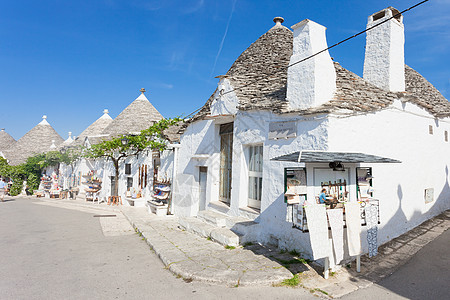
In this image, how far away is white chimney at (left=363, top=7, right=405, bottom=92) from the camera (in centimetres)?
736

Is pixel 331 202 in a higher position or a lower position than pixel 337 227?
higher

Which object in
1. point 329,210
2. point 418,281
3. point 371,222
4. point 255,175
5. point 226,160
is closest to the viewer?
point 329,210

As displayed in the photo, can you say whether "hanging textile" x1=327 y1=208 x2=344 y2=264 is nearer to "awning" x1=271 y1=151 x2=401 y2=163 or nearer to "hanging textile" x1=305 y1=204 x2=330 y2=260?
"hanging textile" x1=305 y1=204 x2=330 y2=260

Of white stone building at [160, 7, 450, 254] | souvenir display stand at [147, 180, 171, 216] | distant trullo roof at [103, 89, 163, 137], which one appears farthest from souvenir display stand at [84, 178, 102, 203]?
white stone building at [160, 7, 450, 254]

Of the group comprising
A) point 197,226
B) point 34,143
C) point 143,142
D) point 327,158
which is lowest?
point 197,226

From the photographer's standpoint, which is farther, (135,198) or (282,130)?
(135,198)

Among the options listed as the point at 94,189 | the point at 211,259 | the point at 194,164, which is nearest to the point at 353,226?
the point at 211,259

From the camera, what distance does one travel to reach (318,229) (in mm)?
4176

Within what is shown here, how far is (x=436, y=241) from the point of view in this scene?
248 inches

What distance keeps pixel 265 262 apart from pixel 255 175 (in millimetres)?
2560

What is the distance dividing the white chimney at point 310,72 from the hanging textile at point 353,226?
2318mm

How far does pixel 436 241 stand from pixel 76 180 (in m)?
21.1

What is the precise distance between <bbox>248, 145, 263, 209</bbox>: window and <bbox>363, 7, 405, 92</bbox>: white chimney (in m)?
4.04

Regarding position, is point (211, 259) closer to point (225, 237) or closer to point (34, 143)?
point (225, 237)
